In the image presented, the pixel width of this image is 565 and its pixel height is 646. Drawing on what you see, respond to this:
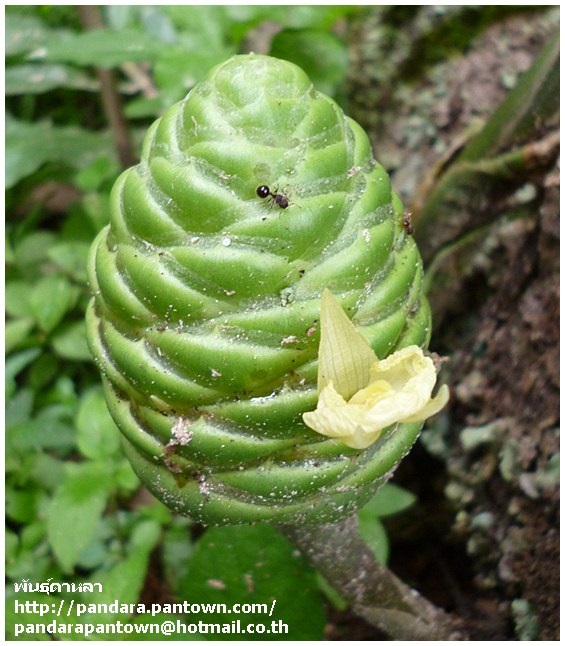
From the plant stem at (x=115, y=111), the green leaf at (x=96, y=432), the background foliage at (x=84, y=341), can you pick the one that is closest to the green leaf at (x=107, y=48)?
the background foliage at (x=84, y=341)

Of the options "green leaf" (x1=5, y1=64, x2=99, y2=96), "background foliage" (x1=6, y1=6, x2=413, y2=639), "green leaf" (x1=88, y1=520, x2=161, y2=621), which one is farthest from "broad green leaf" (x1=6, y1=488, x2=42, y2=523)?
"green leaf" (x1=5, y1=64, x2=99, y2=96)

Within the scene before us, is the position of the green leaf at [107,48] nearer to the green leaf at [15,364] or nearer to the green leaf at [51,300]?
the green leaf at [51,300]

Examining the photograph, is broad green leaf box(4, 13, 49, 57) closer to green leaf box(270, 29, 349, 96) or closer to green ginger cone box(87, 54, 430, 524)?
green leaf box(270, 29, 349, 96)

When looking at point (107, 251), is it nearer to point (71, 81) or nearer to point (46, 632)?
point (46, 632)

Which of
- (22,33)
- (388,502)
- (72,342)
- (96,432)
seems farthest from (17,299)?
(388,502)

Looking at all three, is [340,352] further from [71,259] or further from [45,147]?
[45,147]
